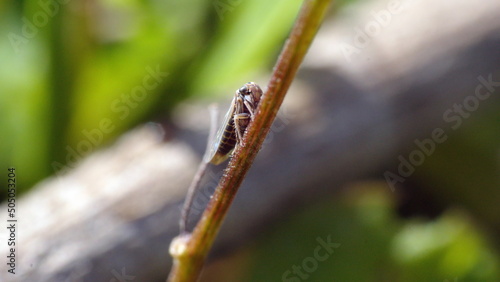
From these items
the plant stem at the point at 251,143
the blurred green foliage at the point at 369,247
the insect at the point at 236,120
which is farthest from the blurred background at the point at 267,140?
the plant stem at the point at 251,143

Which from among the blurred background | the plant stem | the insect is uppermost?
the blurred background

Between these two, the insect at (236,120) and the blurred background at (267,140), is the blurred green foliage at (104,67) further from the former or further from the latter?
the insect at (236,120)

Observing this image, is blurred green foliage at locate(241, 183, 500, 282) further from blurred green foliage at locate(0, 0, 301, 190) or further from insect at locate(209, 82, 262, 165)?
insect at locate(209, 82, 262, 165)

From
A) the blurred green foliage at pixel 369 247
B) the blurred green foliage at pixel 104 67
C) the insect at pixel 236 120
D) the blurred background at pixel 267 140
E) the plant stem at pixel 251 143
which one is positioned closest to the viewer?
the plant stem at pixel 251 143

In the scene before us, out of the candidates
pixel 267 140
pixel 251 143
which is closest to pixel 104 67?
pixel 267 140

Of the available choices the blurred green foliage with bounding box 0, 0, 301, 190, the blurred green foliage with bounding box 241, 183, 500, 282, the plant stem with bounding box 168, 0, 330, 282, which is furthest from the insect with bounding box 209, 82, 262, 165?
the blurred green foliage with bounding box 0, 0, 301, 190

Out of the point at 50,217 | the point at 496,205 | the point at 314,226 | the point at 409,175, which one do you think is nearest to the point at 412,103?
the point at 409,175

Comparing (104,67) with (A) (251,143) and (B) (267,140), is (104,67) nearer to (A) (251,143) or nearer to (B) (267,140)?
(B) (267,140)

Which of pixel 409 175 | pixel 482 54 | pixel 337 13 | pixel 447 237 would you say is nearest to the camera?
pixel 447 237

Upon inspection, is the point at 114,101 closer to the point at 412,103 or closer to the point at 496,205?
the point at 412,103
